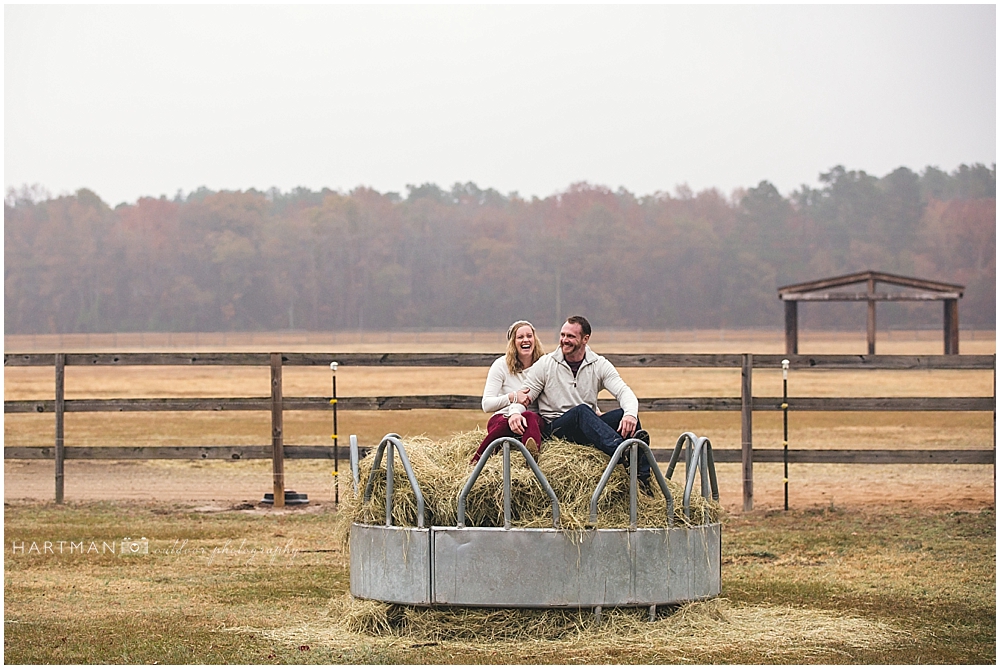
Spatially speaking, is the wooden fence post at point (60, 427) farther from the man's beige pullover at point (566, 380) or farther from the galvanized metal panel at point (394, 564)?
the man's beige pullover at point (566, 380)

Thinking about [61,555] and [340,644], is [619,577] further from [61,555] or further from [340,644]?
[61,555]

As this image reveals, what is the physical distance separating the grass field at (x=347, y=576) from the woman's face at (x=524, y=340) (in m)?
1.62

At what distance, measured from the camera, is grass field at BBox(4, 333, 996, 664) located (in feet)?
21.7

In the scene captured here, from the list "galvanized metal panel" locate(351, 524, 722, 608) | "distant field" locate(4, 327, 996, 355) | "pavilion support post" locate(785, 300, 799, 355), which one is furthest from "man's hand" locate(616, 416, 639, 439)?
"distant field" locate(4, 327, 996, 355)

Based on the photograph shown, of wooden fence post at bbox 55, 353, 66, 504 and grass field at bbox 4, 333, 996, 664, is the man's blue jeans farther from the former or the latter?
wooden fence post at bbox 55, 353, 66, 504

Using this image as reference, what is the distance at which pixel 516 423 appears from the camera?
701 centimetres

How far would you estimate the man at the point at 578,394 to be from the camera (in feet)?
23.6

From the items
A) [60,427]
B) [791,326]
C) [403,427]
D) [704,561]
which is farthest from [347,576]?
[791,326]

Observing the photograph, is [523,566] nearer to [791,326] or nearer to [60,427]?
[60,427]

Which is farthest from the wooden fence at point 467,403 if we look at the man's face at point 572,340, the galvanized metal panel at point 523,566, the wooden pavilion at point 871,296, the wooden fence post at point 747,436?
the wooden pavilion at point 871,296

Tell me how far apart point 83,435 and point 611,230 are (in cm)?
8679

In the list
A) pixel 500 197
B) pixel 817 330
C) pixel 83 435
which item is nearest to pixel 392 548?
pixel 83 435

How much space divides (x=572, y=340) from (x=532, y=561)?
127 centimetres

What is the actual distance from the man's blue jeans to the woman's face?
47cm
